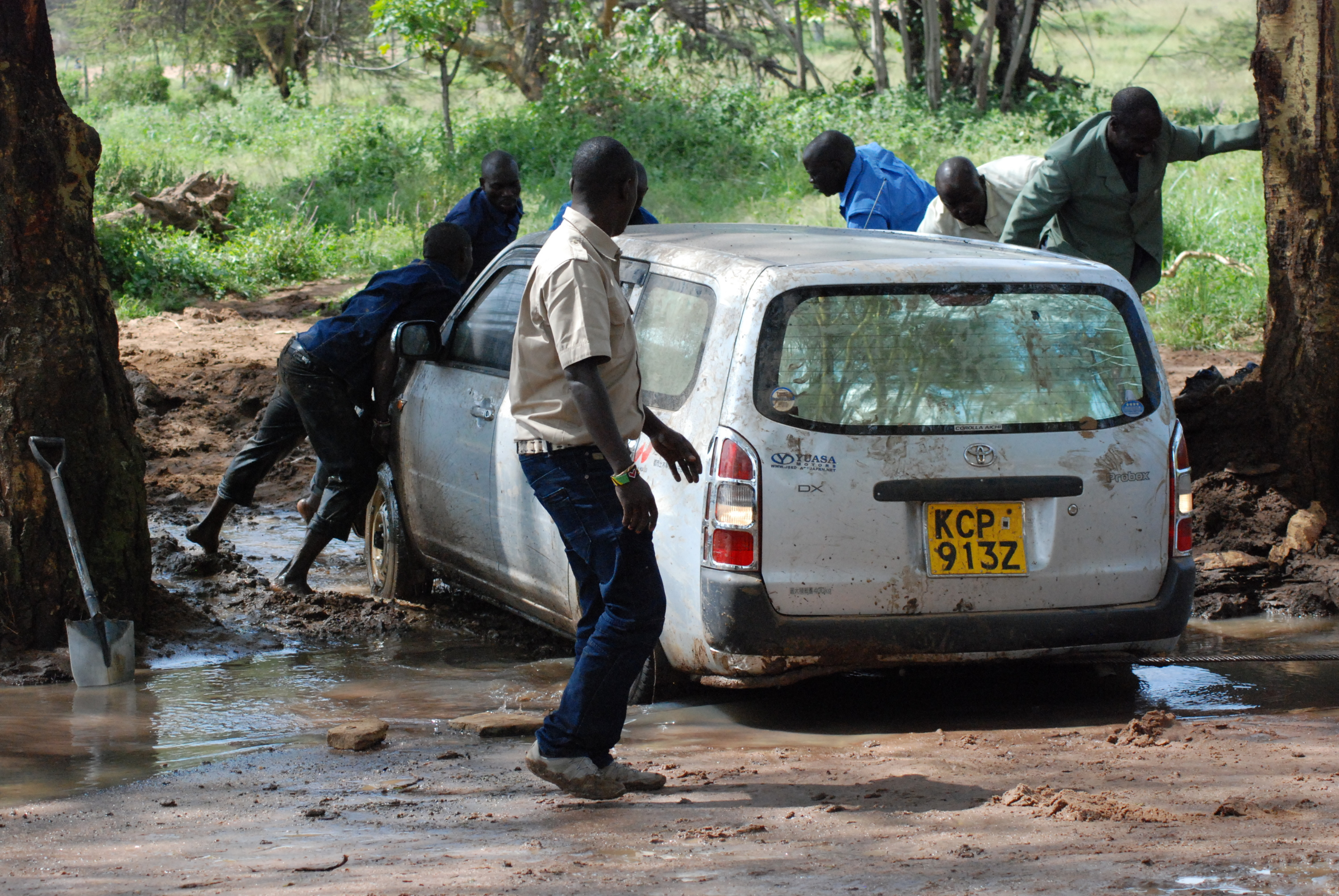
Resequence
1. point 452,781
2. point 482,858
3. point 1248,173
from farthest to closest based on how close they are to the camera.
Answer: point 1248,173 → point 452,781 → point 482,858

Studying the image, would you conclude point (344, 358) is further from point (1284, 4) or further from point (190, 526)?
point (1284, 4)

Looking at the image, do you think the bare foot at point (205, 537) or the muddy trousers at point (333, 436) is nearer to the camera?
the muddy trousers at point (333, 436)

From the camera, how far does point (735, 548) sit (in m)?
4.05

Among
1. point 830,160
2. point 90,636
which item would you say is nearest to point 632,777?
point 90,636

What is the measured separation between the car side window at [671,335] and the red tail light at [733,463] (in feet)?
0.95

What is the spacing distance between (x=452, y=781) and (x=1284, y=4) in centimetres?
505

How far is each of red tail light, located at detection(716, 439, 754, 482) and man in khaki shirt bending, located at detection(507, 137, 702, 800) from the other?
0.35 metres

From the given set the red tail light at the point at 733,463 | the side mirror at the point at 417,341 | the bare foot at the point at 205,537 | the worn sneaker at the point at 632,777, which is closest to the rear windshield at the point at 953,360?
the red tail light at the point at 733,463

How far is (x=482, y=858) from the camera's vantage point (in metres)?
3.18

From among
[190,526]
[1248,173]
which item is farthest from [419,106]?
[190,526]

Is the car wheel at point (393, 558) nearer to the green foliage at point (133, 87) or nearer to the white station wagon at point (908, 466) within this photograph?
the white station wagon at point (908, 466)

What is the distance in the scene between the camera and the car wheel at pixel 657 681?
4496 mm

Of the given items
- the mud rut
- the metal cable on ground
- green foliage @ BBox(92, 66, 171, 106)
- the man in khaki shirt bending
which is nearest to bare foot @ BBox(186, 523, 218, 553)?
the mud rut

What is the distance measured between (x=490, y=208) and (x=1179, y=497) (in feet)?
15.3
